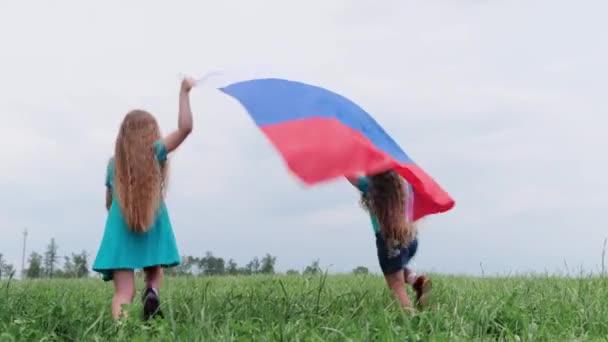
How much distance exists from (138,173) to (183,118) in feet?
1.81

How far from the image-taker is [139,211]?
19.1 feet

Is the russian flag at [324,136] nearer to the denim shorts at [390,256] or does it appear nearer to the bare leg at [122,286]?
the denim shorts at [390,256]

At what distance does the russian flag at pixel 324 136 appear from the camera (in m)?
4.64

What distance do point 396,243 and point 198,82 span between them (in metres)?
1.89

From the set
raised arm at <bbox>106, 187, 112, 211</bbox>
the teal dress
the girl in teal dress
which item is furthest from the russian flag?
raised arm at <bbox>106, 187, 112, 211</bbox>

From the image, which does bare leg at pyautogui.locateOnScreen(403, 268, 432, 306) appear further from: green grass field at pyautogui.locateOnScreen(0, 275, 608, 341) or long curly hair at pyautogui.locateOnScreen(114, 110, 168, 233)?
long curly hair at pyautogui.locateOnScreen(114, 110, 168, 233)

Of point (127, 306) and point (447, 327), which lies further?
point (127, 306)

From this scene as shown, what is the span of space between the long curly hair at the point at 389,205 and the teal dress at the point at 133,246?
1511 mm

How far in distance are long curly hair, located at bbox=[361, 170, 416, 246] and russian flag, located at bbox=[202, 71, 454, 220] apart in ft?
0.50

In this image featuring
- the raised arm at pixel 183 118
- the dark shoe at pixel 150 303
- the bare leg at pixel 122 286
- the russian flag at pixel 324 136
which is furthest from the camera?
the bare leg at pixel 122 286

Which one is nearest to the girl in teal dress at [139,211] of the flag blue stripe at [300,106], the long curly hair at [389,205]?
the flag blue stripe at [300,106]

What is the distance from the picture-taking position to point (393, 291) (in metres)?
6.17

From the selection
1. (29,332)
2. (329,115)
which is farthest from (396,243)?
(29,332)

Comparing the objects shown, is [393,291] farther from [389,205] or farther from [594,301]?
[594,301]
